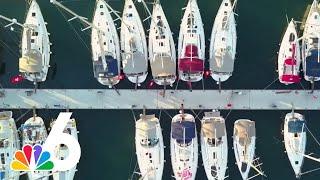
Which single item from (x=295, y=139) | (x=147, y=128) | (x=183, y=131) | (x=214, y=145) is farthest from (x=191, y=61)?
(x=295, y=139)

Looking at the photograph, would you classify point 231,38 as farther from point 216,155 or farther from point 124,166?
point 124,166

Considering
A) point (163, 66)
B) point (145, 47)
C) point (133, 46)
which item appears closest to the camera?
point (163, 66)

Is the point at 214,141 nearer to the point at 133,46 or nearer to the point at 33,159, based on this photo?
the point at 133,46

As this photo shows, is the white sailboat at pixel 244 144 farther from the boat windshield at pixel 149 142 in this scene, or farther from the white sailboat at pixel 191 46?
the boat windshield at pixel 149 142

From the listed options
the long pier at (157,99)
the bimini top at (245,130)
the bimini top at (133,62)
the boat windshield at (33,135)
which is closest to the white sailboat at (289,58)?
the long pier at (157,99)

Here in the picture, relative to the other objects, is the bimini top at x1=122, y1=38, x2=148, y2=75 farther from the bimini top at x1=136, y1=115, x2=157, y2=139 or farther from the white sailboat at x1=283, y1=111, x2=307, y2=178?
the white sailboat at x1=283, y1=111, x2=307, y2=178
